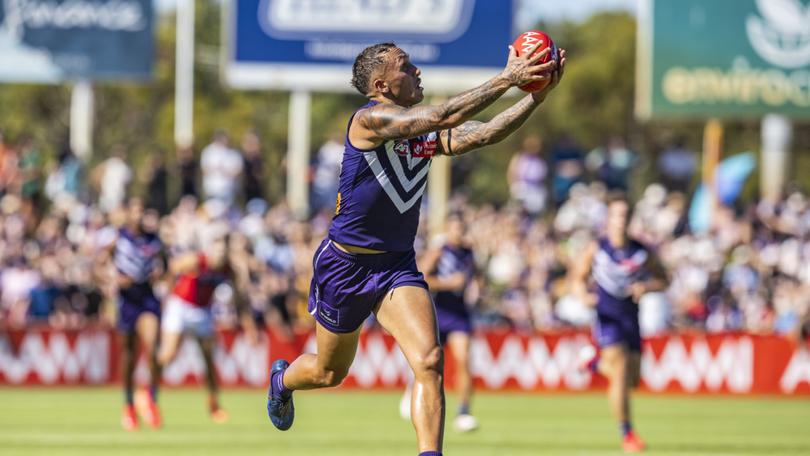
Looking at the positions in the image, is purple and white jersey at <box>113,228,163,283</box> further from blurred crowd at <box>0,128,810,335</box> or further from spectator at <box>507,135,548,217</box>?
spectator at <box>507,135,548,217</box>

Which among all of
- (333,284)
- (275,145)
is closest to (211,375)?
(333,284)

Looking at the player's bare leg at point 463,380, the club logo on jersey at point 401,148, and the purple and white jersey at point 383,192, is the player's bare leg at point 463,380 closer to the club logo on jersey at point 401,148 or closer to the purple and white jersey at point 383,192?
the purple and white jersey at point 383,192

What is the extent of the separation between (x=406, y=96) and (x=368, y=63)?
0.30 meters

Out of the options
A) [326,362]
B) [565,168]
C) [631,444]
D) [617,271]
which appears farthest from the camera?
[565,168]

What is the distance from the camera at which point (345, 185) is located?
942 cm

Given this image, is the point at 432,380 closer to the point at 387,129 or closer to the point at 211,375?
the point at 387,129

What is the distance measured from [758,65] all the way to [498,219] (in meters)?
7.25

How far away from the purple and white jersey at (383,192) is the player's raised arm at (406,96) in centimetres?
12

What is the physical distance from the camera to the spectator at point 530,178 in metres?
28.5

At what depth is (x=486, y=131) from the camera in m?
9.14

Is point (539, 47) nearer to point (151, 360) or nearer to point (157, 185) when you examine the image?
point (151, 360)

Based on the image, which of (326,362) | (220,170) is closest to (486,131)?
(326,362)

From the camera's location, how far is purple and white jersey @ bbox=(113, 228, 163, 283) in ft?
56.7

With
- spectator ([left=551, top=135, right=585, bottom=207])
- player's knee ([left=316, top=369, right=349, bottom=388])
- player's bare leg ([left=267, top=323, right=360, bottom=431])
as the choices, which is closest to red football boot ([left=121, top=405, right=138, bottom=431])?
player's bare leg ([left=267, top=323, right=360, bottom=431])
